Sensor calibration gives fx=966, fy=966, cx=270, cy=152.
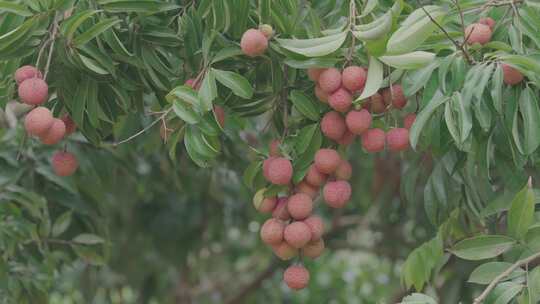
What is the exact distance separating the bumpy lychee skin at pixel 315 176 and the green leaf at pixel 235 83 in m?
0.14

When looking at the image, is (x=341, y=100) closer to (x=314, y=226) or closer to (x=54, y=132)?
(x=314, y=226)

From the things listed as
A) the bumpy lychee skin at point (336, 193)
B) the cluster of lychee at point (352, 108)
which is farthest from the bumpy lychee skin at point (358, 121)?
the bumpy lychee skin at point (336, 193)

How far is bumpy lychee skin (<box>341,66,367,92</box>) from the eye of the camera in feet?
4.15

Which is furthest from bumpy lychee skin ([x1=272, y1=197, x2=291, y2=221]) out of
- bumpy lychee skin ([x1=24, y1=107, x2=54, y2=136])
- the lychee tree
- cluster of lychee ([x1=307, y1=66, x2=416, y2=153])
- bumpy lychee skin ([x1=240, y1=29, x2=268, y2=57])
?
bumpy lychee skin ([x1=24, y1=107, x2=54, y2=136])

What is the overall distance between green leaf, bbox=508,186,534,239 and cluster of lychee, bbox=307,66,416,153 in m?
0.17

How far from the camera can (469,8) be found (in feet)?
4.76

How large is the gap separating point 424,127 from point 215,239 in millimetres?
2368

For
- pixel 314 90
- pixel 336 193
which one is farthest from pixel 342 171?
pixel 314 90

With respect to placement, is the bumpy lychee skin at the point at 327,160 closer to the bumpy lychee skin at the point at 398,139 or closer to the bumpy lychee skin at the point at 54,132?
the bumpy lychee skin at the point at 398,139

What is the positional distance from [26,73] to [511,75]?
65 cm

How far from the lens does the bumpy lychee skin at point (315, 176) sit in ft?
4.52

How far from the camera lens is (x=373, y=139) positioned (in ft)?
4.39

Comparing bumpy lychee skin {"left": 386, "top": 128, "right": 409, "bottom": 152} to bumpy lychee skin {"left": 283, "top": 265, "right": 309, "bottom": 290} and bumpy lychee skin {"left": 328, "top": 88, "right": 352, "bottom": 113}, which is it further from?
bumpy lychee skin {"left": 283, "top": 265, "right": 309, "bottom": 290}

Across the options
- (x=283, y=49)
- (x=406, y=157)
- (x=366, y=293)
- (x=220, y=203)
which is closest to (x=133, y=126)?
(x=283, y=49)
